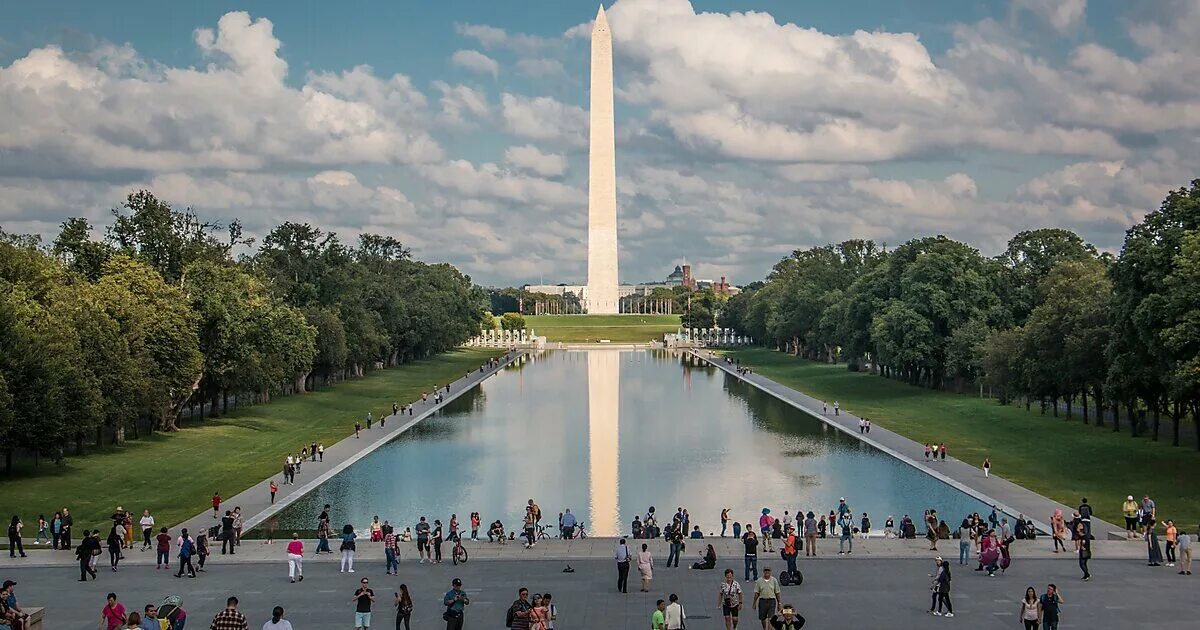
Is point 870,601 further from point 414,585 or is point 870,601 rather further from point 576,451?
point 576,451

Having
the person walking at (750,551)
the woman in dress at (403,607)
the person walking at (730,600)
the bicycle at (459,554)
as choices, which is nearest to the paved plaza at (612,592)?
the bicycle at (459,554)

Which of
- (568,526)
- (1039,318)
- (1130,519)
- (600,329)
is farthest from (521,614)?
(600,329)

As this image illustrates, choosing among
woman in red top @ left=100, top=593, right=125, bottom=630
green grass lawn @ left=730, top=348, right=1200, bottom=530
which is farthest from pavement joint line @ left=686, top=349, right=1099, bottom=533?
woman in red top @ left=100, top=593, right=125, bottom=630

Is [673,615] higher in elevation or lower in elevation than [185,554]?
higher

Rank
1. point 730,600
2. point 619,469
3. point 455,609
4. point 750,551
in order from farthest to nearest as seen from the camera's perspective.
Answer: point 619,469
point 750,551
point 730,600
point 455,609

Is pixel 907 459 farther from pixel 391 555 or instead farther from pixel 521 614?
pixel 521 614

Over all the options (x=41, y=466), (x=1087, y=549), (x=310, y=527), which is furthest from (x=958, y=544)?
(x=41, y=466)
